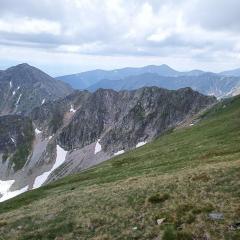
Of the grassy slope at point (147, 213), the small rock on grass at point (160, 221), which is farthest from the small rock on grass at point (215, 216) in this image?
the small rock on grass at point (160, 221)

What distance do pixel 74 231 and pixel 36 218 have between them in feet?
24.4

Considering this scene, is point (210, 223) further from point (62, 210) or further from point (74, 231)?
point (62, 210)

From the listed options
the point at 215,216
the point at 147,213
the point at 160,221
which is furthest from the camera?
the point at 147,213

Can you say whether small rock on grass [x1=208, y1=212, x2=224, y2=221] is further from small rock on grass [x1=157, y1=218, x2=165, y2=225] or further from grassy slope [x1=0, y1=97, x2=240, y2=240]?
small rock on grass [x1=157, y1=218, x2=165, y2=225]

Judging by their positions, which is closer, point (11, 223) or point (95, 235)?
point (95, 235)

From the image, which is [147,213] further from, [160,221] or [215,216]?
[215,216]

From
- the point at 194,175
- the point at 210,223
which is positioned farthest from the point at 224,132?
the point at 210,223

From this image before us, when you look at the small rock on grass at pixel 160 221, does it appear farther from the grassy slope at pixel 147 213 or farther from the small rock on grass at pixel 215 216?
the small rock on grass at pixel 215 216

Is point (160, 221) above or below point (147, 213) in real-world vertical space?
above

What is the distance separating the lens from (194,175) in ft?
115

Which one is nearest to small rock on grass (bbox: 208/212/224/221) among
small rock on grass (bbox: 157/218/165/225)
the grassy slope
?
the grassy slope

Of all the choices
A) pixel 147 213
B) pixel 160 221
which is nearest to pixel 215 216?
pixel 160 221

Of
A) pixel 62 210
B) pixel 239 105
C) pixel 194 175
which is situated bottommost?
pixel 239 105

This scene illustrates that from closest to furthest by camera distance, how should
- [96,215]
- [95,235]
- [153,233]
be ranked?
[153,233] < [95,235] < [96,215]
